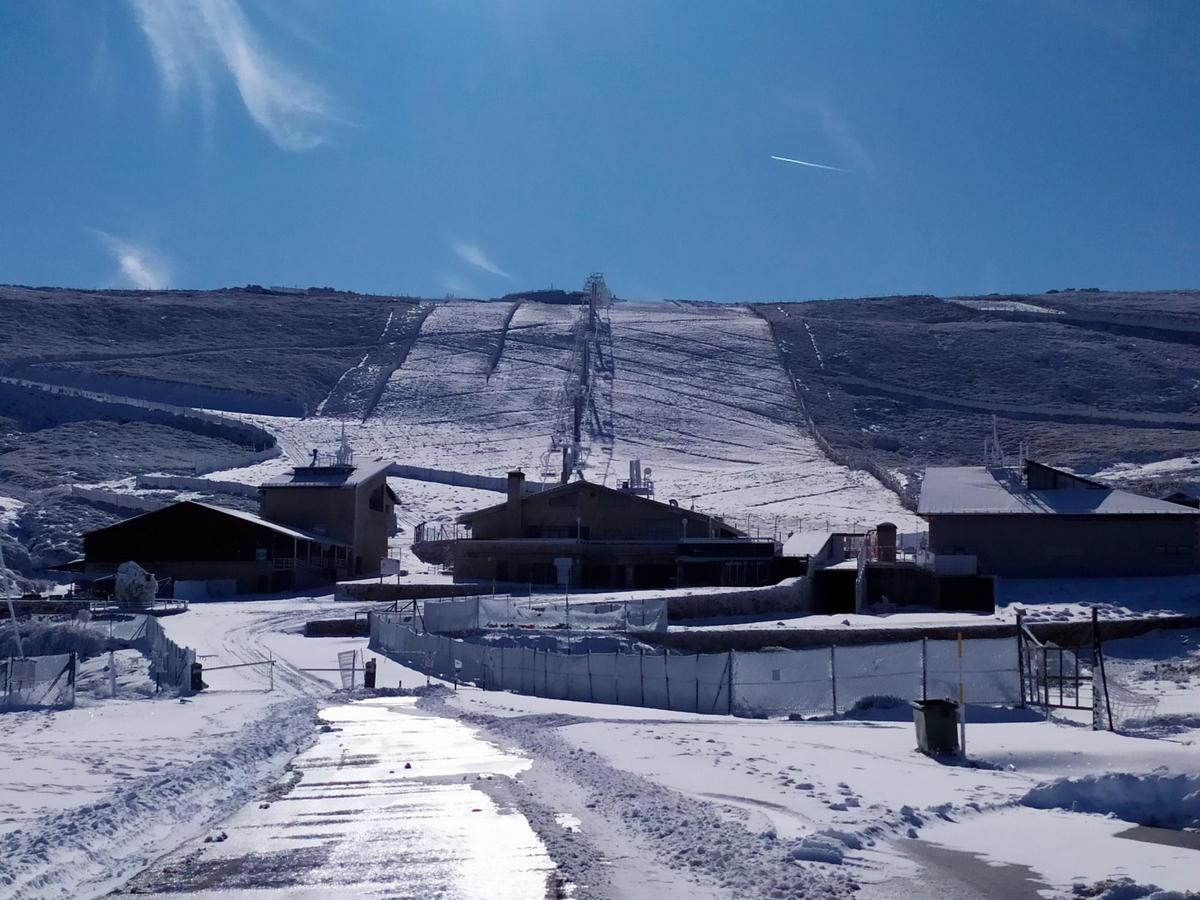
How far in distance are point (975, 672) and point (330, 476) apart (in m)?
38.9

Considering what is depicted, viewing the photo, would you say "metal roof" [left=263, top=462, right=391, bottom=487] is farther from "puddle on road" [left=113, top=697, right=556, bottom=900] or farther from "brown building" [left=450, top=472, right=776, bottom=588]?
"puddle on road" [left=113, top=697, right=556, bottom=900]

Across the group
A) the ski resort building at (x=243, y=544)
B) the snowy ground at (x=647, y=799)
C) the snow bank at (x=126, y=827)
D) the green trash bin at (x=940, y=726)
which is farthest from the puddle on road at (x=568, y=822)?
the ski resort building at (x=243, y=544)

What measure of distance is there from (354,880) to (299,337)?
393 ft

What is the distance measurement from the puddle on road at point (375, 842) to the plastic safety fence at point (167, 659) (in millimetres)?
10027

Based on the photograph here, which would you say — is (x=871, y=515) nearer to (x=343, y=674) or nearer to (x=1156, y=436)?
(x=1156, y=436)

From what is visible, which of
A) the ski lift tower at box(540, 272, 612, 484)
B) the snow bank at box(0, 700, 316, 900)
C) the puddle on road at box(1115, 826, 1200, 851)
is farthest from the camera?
the ski lift tower at box(540, 272, 612, 484)

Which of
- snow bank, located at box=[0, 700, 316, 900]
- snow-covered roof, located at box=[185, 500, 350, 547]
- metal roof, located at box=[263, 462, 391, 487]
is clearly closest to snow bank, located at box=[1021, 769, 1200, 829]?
snow bank, located at box=[0, 700, 316, 900]

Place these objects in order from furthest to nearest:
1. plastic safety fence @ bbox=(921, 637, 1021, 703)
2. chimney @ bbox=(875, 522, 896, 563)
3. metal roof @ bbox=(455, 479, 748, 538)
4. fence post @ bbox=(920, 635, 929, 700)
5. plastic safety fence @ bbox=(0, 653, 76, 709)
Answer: metal roof @ bbox=(455, 479, 748, 538) < chimney @ bbox=(875, 522, 896, 563) < plastic safety fence @ bbox=(0, 653, 76, 709) < plastic safety fence @ bbox=(921, 637, 1021, 703) < fence post @ bbox=(920, 635, 929, 700)

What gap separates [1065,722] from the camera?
20.5 metres

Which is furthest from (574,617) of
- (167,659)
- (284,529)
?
(284,529)

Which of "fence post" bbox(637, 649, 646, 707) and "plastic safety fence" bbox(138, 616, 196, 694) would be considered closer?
"fence post" bbox(637, 649, 646, 707)

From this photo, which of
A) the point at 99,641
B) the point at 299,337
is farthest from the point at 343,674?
the point at 299,337

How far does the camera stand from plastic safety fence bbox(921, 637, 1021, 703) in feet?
74.1

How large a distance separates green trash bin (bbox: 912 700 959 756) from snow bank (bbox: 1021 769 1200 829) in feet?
11.1
